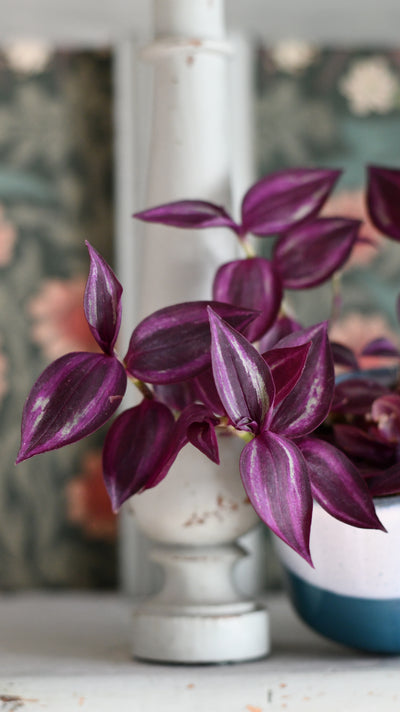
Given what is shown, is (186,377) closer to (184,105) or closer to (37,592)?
(184,105)

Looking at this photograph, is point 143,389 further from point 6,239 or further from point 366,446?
point 6,239

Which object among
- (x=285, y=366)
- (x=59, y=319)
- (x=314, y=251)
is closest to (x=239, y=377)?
(x=285, y=366)

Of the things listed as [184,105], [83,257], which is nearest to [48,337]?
[83,257]

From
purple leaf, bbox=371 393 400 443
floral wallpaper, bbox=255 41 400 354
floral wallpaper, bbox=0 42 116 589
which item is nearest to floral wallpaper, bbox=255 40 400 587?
floral wallpaper, bbox=255 41 400 354

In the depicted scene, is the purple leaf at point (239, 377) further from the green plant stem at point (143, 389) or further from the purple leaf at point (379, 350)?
the purple leaf at point (379, 350)

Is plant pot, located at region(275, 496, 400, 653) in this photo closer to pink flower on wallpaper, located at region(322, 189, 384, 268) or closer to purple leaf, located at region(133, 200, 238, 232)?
purple leaf, located at region(133, 200, 238, 232)

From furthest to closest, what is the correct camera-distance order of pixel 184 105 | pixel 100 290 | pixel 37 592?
pixel 37 592 < pixel 184 105 < pixel 100 290

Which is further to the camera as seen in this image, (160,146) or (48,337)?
(48,337)

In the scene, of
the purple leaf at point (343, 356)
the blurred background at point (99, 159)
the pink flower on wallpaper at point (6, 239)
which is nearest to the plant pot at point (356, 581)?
the purple leaf at point (343, 356)

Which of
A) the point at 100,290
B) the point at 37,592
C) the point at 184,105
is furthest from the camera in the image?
the point at 37,592
